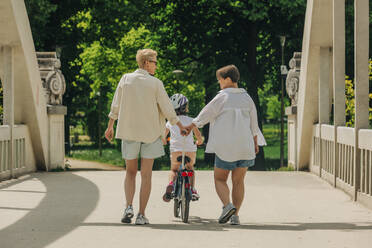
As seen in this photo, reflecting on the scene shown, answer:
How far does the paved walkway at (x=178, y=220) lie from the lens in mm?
6035

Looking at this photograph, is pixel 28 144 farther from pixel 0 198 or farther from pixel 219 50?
pixel 219 50

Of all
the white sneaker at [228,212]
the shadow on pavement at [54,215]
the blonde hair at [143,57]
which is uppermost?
the blonde hair at [143,57]

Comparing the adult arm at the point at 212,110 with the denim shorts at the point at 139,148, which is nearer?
the adult arm at the point at 212,110

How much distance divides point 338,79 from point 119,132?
4470mm

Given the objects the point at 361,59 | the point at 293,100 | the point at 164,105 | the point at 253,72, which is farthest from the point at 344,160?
the point at 253,72

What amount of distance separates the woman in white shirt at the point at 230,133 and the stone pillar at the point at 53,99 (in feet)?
27.5

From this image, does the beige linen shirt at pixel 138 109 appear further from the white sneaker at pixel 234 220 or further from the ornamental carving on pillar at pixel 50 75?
the ornamental carving on pillar at pixel 50 75

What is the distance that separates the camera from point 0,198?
9484mm

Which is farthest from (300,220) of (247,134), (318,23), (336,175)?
(318,23)

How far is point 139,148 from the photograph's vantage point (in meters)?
7.33

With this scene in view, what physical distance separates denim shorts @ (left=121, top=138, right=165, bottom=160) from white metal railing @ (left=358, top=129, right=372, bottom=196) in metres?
2.60

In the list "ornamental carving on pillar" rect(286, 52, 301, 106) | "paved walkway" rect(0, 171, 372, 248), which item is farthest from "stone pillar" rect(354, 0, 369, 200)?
"ornamental carving on pillar" rect(286, 52, 301, 106)

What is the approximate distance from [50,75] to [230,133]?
29.3ft

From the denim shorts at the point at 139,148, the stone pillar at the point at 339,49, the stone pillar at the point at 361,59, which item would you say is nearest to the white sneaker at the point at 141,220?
the denim shorts at the point at 139,148
